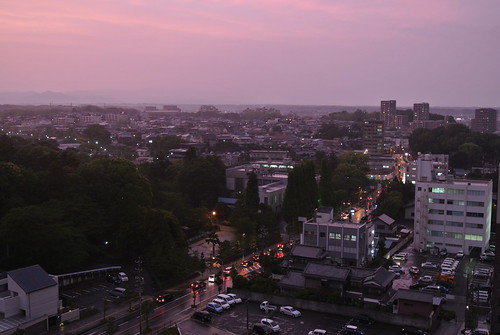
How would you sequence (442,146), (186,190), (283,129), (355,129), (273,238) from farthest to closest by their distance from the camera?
(283,129)
(355,129)
(442,146)
(186,190)
(273,238)

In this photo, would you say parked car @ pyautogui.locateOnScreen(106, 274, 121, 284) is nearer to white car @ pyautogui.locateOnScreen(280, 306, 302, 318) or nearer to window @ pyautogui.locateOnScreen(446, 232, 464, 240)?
white car @ pyautogui.locateOnScreen(280, 306, 302, 318)

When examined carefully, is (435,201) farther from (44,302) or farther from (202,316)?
(44,302)

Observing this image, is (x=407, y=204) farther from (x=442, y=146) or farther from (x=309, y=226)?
(x=442, y=146)

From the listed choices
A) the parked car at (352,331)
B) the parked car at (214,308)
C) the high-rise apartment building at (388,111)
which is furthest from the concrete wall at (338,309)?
the high-rise apartment building at (388,111)

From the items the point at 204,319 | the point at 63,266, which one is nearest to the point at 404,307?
the point at 204,319

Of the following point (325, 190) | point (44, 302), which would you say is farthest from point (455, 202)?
point (44, 302)

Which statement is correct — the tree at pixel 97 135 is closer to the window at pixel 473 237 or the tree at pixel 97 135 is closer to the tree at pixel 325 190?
the tree at pixel 325 190

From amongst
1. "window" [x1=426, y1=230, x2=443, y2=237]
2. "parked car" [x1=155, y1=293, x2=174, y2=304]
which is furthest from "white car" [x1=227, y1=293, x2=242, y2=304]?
"window" [x1=426, y1=230, x2=443, y2=237]
